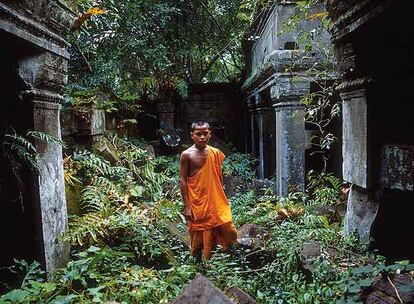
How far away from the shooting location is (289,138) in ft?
22.5

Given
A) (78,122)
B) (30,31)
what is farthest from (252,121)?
(30,31)

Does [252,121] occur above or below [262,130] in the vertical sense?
above

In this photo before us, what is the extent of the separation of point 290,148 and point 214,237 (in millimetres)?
2903

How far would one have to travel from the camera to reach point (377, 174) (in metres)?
2.94

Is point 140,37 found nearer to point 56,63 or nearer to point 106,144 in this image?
point 106,144

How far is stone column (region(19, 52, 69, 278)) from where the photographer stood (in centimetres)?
299

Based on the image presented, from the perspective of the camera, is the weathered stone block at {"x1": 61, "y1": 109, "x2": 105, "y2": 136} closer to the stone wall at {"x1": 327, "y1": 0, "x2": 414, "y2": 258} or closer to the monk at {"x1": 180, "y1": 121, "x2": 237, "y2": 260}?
the monk at {"x1": 180, "y1": 121, "x2": 237, "y2": 260}

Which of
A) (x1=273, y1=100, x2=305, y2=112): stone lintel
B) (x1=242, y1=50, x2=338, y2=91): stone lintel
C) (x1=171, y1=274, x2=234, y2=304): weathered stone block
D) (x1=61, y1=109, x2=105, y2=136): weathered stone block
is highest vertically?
(x1=242, y1=50, x2=338, y2=91): stone lintel

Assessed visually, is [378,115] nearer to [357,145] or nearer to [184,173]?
[357,145]

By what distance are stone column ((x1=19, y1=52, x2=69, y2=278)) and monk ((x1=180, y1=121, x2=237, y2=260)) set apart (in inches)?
66.2

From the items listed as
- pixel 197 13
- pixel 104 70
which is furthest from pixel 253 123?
pixel 104 70

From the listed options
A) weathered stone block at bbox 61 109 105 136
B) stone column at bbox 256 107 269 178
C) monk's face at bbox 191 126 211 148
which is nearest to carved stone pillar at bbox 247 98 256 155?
stone column at bbox 256 107 269 178

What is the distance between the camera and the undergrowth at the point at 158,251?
2.78m

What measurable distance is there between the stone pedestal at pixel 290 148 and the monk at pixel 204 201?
241cm
